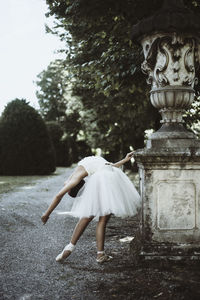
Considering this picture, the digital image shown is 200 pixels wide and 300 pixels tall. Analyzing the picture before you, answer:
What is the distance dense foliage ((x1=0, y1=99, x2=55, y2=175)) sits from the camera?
20.5 meters

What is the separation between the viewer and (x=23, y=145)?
66.9 feet

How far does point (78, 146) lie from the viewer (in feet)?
142

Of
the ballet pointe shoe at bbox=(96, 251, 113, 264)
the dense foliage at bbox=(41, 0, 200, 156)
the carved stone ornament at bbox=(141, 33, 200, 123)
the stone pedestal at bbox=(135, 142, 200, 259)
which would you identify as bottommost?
the ballet pointe shoe at bbox=(96, 251, 113, 264)

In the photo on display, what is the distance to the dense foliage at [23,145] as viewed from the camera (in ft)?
67.2

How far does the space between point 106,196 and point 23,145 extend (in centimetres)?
1695

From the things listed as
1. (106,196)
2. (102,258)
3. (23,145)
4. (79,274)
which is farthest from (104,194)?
(23,145)

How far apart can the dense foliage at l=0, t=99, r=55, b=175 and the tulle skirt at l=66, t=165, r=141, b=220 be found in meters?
16.7

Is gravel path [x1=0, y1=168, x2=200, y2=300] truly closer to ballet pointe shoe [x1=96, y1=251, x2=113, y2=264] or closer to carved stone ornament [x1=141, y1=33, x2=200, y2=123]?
ballet pointe shoe [x1=96, y1=251, x2=113, y2=264]

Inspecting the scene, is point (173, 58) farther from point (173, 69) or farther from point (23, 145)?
point (23, 145)

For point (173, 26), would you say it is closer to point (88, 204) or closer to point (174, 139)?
point (174, 139)

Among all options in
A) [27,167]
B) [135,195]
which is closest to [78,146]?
[27,167]

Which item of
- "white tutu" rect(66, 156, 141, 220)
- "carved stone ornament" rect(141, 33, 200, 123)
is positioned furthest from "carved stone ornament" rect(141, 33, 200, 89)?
"white tutu" rect(66, 156, 141, 220)

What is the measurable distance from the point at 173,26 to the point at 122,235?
325 cm

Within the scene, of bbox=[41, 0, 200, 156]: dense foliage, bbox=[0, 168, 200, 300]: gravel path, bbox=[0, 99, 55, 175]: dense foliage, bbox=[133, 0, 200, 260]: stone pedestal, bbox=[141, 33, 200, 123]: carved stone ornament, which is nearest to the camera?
bbox=[0, 168, 200, 300]: gravel path
